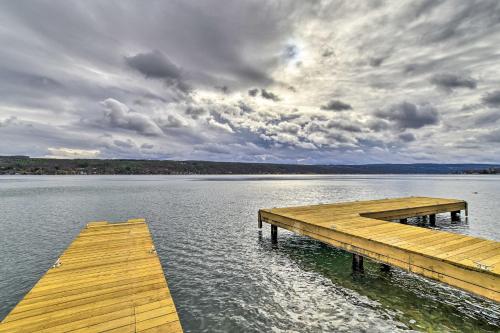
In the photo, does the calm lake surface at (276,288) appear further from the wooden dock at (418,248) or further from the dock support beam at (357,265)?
the wooden dock at (418,248)

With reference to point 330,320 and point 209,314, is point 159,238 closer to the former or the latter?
point 209,314

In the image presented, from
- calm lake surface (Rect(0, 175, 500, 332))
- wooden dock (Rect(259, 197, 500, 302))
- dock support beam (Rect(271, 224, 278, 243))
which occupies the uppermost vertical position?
wooden dock (Rect(259, 197, 500, 302))

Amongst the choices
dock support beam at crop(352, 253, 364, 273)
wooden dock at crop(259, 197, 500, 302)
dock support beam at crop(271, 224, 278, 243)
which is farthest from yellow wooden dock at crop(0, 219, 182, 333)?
dock support beam at crop(271, 224, 278, 243)

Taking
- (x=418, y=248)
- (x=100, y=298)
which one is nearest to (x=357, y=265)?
(x=418, y=248)

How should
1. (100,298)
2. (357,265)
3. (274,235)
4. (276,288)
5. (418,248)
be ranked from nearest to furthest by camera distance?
(100,298) < (418,248) < (276,288) < (357,265) < (274,235)

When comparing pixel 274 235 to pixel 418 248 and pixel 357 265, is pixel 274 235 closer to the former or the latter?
pixel 357 265

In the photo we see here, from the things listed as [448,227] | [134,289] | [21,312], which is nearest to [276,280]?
[134,289]

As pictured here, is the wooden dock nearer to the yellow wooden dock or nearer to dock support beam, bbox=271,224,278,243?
dock support beam, bbox=271,224,278,243

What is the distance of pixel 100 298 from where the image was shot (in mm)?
6137

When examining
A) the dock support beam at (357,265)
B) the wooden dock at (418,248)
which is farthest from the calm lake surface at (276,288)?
the wooden dock at (418,248)

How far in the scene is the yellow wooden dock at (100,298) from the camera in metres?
4.95

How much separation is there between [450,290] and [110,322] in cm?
1110

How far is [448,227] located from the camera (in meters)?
21.4

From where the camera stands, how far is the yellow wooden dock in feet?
16.3
